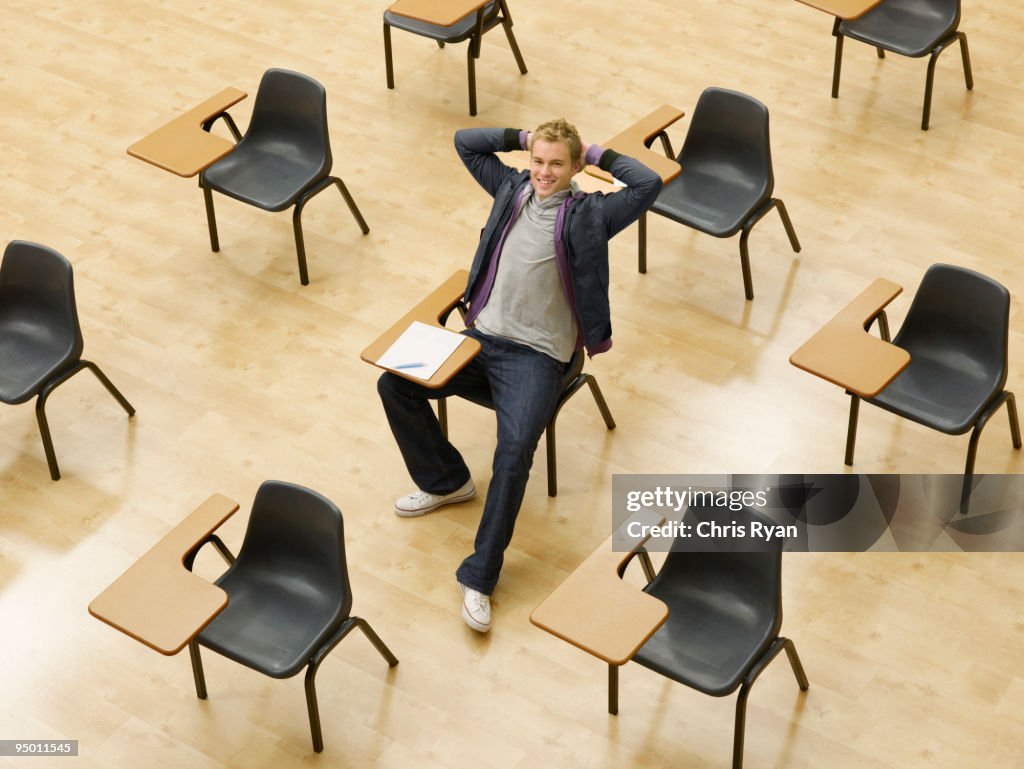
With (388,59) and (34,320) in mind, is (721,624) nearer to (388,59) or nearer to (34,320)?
(34,320)

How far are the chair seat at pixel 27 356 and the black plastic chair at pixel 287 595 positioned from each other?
1395 mm

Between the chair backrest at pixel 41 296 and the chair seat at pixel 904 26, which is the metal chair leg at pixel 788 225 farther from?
the chair backrest at pixel 41 296

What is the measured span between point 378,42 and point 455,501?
3.79 metres

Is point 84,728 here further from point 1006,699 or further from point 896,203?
point 896,203

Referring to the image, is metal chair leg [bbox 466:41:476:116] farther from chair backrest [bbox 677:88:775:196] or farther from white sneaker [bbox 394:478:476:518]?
white sneaker [bbox 394:478:476:518]

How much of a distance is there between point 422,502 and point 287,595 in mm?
943

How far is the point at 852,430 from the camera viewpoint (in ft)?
20.4

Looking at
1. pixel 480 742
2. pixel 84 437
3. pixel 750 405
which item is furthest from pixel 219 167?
pixel 480 742

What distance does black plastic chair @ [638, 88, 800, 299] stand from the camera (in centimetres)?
698

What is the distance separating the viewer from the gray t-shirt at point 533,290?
586cm

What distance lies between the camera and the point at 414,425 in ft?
19.7

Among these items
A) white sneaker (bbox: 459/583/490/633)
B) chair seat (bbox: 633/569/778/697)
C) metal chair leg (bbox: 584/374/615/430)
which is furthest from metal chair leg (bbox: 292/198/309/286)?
chair seat (bbox: 633/569/778/697)

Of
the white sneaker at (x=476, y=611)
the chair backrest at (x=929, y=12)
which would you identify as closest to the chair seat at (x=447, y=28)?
the chair backrest at (x=929, y=12)
